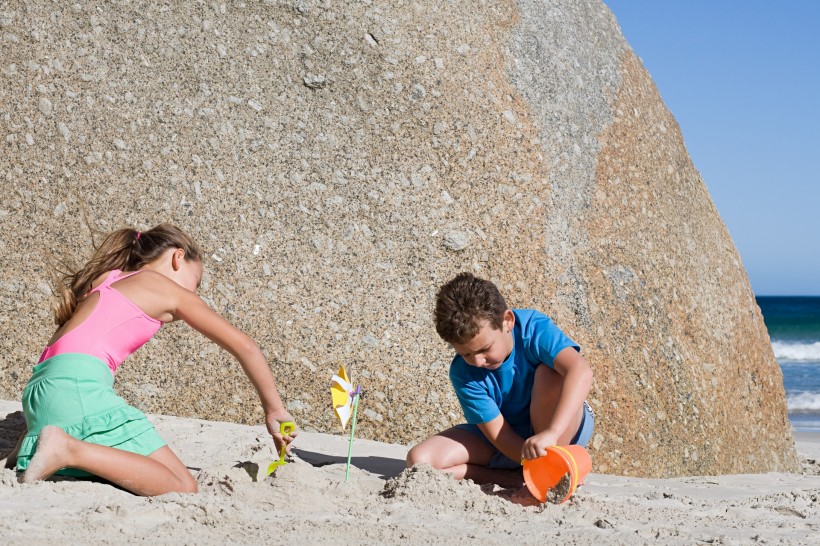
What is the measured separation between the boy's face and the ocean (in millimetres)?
7269

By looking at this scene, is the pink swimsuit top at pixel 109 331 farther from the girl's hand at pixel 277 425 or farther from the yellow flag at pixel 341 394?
the yellow flag at pixel 341 394

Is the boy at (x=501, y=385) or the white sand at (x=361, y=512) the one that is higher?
the boy at (x=501, y=385)

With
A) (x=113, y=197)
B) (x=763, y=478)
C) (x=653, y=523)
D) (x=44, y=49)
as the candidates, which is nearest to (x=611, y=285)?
(x=763, y=478)

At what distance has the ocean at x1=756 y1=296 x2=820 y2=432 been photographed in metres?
11.0

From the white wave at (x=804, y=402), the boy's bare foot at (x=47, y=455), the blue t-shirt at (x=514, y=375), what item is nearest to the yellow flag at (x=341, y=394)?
the blue t-shirt at (x=514, y=375)

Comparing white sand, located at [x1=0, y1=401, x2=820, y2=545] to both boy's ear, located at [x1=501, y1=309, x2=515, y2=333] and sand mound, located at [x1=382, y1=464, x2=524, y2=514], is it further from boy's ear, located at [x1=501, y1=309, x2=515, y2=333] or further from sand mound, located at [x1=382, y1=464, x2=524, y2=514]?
boy's ear, located at [x1=501, y1=309, x2=515, y2=333]

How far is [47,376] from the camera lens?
9.84ft

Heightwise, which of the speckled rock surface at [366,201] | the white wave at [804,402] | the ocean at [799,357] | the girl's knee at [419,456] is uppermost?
the ocean at [799,357]

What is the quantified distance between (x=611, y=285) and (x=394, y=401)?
1364 millimetres

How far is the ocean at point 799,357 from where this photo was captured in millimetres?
10961

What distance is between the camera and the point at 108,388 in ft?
10.1

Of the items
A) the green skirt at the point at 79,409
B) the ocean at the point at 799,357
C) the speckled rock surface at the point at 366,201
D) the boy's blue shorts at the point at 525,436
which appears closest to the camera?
the green skirt at the point at 79,409

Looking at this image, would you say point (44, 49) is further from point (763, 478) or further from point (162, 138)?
point (763, 478)

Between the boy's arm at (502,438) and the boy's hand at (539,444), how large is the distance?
0.36 m
